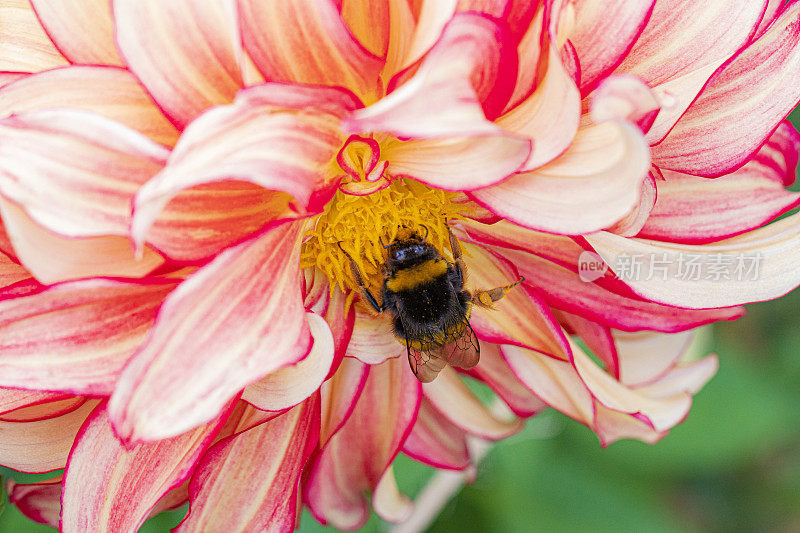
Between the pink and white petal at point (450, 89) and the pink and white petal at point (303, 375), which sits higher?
the pink and white petal at point (450, 89)

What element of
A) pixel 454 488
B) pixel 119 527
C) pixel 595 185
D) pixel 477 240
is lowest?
pixel 454 488

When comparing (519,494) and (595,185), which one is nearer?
(595,185)

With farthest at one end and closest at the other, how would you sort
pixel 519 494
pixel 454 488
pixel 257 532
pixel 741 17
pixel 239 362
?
pixel 519 494 < pixel 454 488 < pixel 257 532 < pixel 741 17 < pixel 239 362

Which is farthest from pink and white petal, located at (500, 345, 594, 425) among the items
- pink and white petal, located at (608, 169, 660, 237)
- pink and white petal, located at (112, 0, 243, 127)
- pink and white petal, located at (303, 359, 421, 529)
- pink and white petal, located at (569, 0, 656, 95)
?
pink and white petal, located at (112, 0, 243, 127)

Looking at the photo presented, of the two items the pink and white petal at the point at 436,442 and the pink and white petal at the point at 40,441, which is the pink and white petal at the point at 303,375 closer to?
the pink and white petal at the point at 40,441

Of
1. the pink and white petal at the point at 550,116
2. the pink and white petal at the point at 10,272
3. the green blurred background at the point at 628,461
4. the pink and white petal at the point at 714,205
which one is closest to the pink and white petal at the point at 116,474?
the pink and white petal at the point at 10,272

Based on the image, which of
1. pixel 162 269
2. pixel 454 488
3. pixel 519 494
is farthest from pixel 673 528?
pixel 162 269

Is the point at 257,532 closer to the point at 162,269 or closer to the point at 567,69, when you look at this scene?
the point at 162,269

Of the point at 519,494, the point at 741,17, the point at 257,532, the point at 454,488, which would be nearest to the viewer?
the point at 741,17
